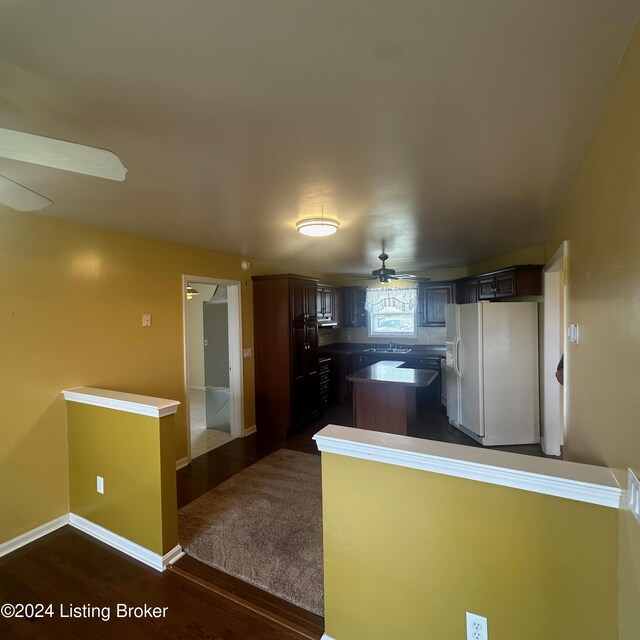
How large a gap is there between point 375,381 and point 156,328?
2.36 metres

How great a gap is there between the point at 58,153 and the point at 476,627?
85.5 inches

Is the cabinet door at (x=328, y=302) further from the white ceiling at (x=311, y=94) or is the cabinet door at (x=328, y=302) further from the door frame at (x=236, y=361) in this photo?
the white ceiling at (x=311, y=94)

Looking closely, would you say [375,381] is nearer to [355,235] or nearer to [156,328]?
[355,235]

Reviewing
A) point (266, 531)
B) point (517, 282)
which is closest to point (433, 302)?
point (517, 282)

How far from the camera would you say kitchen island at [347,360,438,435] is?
3.60 m

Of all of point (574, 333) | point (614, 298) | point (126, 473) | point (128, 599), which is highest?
point (614, 298)

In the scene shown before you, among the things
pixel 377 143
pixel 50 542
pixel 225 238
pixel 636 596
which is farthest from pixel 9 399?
pixel 636 596

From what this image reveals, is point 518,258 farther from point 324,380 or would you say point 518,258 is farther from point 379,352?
point 324,380

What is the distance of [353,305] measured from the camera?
22.2ft

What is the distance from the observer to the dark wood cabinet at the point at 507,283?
3650 millimetres

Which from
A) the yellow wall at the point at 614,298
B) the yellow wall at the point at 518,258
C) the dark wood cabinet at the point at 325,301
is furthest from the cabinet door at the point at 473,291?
the yellow wall at the point at 614,298

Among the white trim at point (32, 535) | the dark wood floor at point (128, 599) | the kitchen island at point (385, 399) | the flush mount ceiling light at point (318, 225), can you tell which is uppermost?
the flush mount ceiling light at point (318, 225)

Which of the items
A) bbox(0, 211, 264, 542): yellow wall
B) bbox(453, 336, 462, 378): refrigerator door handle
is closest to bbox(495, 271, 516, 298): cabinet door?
bbox(453, 336, 462, 378): refrigerator door handle

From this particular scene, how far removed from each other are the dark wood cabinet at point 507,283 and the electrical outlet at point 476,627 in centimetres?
329
